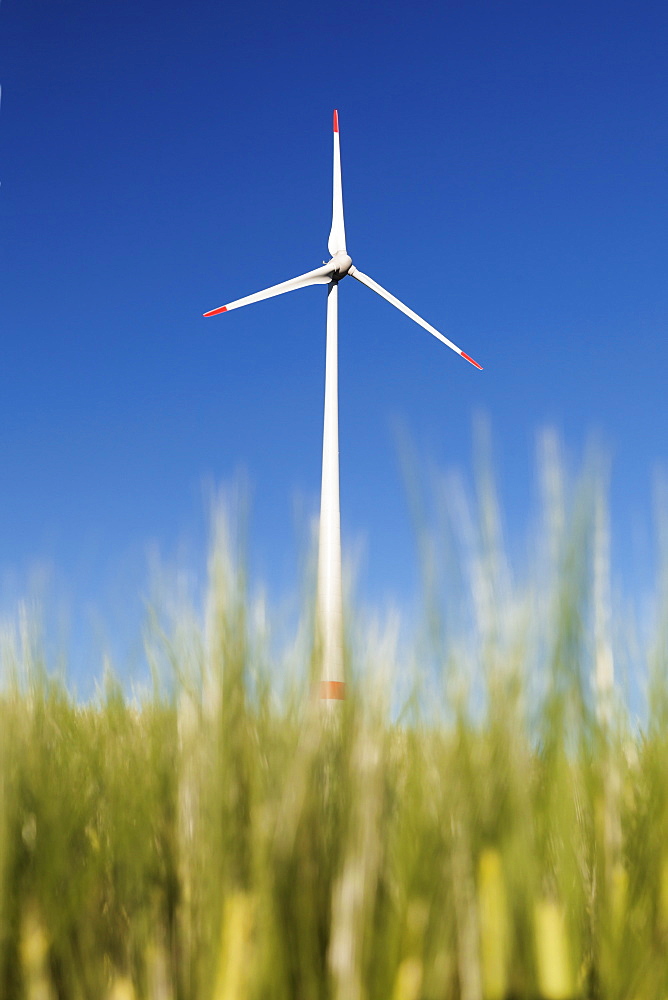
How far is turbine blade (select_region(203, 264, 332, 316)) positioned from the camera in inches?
666

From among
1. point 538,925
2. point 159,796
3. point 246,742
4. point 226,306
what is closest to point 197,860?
point 246,742

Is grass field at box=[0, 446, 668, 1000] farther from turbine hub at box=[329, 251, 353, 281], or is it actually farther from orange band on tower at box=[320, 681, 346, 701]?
turbine hub at box=[329, 251, 353, 281]

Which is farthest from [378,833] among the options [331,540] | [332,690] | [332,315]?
[332,315]

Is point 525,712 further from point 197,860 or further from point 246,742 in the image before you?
point 197,860

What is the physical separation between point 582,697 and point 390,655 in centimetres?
48

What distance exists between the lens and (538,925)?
2072 millimetres

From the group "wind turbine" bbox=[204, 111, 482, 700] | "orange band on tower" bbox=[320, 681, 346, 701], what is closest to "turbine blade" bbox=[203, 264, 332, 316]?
"wind turbine" bbox=[204, 111, 482, 700]

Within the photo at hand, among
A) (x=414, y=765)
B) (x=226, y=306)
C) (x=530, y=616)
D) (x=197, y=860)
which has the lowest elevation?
(x=197, y=860)

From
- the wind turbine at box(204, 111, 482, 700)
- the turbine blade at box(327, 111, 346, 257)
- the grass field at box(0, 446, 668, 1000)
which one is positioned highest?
the turbine blade at box(327, 111, 346, 257)

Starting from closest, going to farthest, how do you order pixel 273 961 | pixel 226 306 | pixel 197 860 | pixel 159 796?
pixel 273 961
pixel 197 860
pixel 159 796
pixel 226 306

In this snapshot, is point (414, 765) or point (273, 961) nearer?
point (273, 961)

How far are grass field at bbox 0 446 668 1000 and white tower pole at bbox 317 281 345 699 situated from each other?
6cm

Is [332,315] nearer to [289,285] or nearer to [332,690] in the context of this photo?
[289,285]

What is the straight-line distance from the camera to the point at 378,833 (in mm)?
2242
